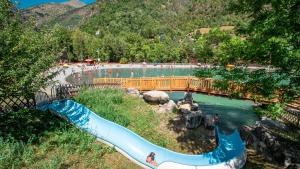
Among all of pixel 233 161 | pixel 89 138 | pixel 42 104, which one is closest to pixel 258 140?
pixel 233 161

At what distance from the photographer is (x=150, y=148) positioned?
1761 centimetres

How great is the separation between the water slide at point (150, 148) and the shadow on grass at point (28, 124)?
111cm

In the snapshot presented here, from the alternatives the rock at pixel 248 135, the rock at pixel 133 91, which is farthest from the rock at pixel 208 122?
the rock at pixel 133 91

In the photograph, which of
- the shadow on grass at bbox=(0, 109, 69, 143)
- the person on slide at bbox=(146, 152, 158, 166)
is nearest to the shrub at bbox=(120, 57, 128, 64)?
the shadow on grass at bbox=(0, 109, 69, 143)

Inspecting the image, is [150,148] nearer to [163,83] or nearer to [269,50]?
[269,50]

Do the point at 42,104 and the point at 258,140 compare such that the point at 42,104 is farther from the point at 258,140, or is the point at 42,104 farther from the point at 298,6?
the point at 298,6

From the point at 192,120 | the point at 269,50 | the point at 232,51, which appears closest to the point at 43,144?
the point at 192,120

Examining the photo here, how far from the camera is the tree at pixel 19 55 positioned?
14.8 meters

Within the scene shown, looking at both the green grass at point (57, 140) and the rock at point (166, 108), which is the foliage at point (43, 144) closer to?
the green grass at point (57, 140)

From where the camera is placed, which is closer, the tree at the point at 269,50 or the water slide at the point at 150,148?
the tree at the point at 269,50

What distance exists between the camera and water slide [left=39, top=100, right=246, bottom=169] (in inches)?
651

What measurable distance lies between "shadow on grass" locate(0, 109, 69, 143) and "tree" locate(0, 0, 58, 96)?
313cm

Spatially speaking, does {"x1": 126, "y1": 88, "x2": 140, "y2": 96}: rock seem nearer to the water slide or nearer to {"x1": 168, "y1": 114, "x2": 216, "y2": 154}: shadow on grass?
{"x1": 168, "y1": 114, "x2": 216, "y2": 154}: shadow on grass

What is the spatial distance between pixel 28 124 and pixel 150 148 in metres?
8.17
